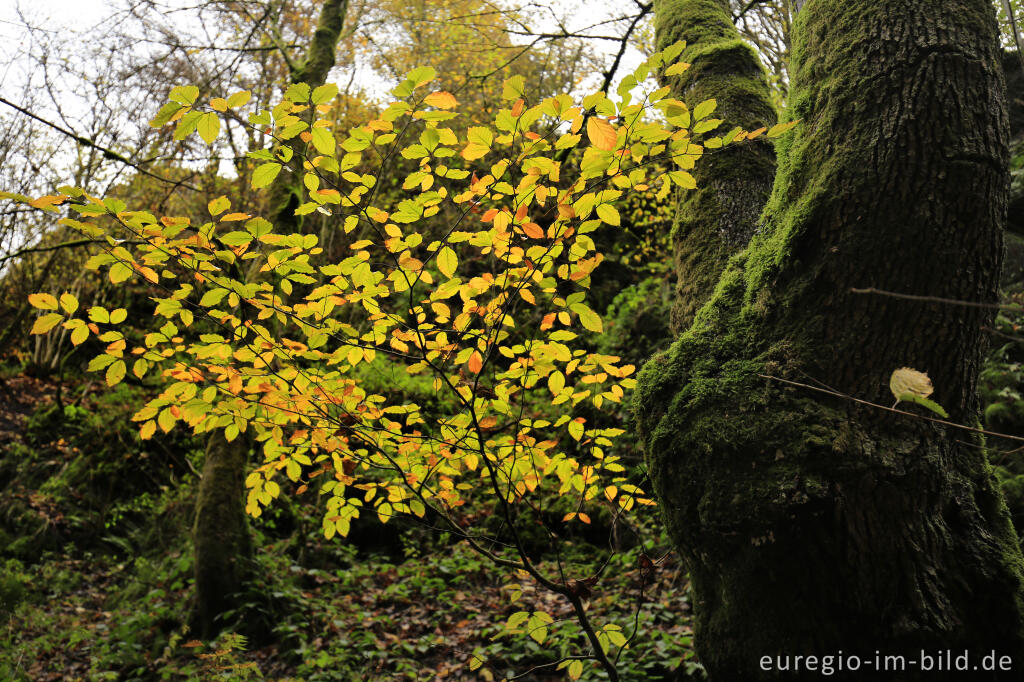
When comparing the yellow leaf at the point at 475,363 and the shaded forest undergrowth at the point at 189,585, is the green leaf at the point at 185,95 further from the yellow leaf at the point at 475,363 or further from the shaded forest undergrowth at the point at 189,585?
the shaded forest undergrowth at the point at 189,585

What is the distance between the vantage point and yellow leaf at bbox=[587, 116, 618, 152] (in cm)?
140

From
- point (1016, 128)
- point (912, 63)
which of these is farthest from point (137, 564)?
point (1016, 128)

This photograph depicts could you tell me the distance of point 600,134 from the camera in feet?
4.60

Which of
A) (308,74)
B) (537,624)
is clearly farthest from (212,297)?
(308,74)

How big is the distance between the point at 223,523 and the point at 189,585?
3.25ft

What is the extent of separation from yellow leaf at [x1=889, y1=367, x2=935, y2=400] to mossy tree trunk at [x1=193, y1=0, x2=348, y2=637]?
13.6ft

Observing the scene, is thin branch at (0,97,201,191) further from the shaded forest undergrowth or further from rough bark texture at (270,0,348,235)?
the shaded forest undergrowth

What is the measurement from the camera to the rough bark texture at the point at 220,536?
13.9 feet

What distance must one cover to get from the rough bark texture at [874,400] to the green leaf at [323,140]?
1347 millimetres

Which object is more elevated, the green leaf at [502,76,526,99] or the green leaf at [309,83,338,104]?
the green leaf at [502,76,526,99]

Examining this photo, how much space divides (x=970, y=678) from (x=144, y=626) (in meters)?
5.10

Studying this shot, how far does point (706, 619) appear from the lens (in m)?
1.84

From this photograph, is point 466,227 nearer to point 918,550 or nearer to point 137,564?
point 137,564

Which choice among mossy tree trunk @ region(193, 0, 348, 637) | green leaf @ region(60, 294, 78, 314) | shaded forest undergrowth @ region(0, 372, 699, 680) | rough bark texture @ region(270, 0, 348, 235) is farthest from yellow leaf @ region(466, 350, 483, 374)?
rough bark texture @ region(270, 0, 348, 235)
